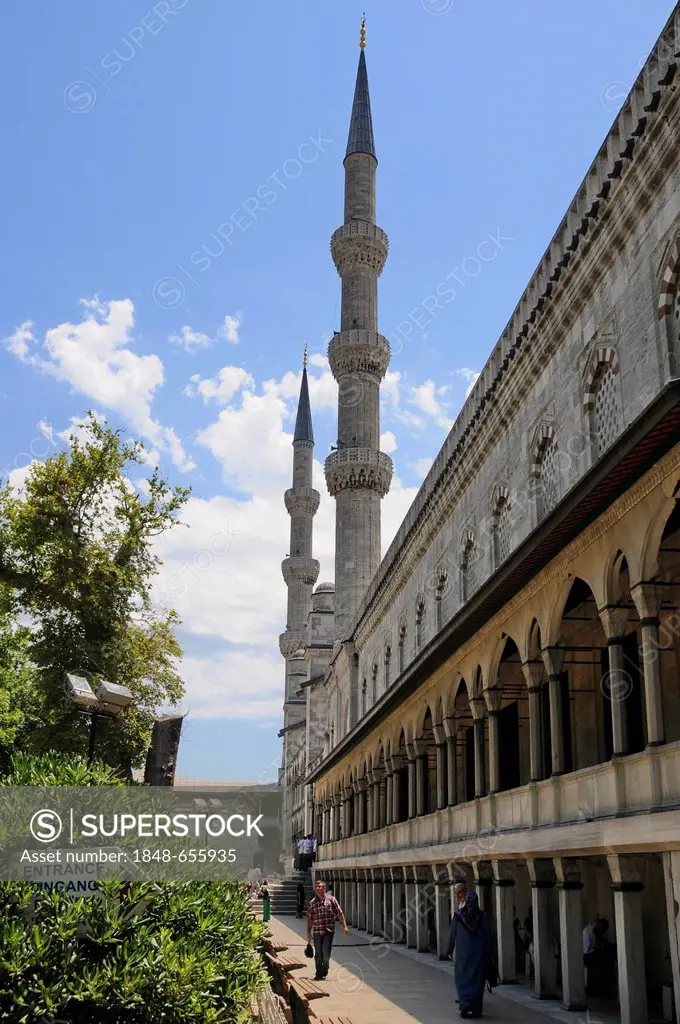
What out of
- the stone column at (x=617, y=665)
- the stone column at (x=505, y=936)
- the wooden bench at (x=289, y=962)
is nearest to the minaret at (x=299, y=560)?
the wooden bench at (x=289, y=962)

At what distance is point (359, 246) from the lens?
48438mm

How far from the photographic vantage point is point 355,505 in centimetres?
4697

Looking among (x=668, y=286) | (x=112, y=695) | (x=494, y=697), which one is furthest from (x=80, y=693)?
(x=668, y=286)

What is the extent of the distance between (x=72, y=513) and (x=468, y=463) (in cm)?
1167

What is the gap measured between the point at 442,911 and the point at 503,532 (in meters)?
6.88

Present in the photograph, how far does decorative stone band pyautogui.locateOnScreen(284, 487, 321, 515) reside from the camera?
78.3 m

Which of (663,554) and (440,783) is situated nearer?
(663,554)

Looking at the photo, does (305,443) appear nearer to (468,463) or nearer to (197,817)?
(468,463)

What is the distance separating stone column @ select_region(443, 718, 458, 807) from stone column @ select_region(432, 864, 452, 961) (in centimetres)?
134

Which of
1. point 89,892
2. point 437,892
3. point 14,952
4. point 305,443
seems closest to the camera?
point 14,952

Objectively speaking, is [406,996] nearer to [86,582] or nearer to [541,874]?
[541,874]

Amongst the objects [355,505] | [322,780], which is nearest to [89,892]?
[322,780]

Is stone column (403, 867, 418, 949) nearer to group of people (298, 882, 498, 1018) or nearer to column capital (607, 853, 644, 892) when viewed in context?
group of people (298, 882, 498, 1018)

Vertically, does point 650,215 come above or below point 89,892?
above
